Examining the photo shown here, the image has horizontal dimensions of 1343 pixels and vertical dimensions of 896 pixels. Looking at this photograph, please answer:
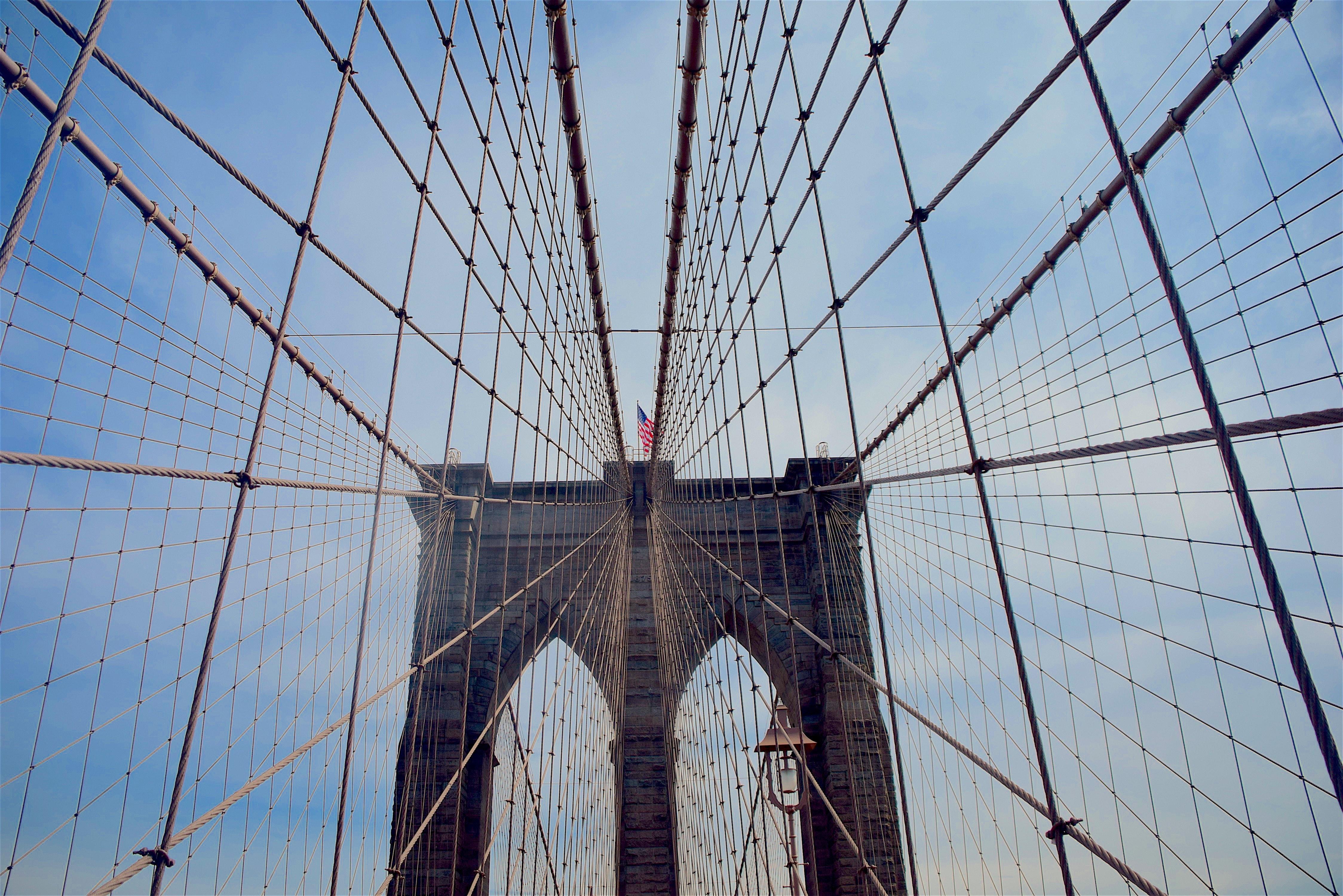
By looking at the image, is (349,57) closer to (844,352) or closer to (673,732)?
(844,352)

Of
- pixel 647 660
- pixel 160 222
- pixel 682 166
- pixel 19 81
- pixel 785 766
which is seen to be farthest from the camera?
pixel 647 660

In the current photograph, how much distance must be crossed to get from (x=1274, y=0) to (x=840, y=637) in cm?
1132

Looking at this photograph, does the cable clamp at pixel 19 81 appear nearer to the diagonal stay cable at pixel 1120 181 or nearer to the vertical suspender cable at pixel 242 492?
the vertical suspender cable at pixel 242 492

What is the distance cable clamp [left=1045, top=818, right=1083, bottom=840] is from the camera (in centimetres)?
153

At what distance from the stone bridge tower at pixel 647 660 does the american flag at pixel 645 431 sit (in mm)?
702

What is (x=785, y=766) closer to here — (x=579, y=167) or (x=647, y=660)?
(x=579, y=167)

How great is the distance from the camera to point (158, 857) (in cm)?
162

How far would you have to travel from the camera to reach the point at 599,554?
43.6 ft

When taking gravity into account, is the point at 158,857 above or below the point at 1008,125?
below

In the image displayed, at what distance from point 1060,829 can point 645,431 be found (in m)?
13.1

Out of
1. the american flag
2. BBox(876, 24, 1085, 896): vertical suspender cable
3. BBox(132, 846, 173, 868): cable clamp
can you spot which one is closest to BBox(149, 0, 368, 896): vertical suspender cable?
BBox(132, 846, 173, 868): cable clamp

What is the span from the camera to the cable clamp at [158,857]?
162cm

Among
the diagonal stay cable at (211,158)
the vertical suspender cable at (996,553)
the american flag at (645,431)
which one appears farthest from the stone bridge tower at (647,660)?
the vertical suspender cable at (996,553)

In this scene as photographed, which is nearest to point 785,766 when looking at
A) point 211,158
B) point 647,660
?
point 211,158
